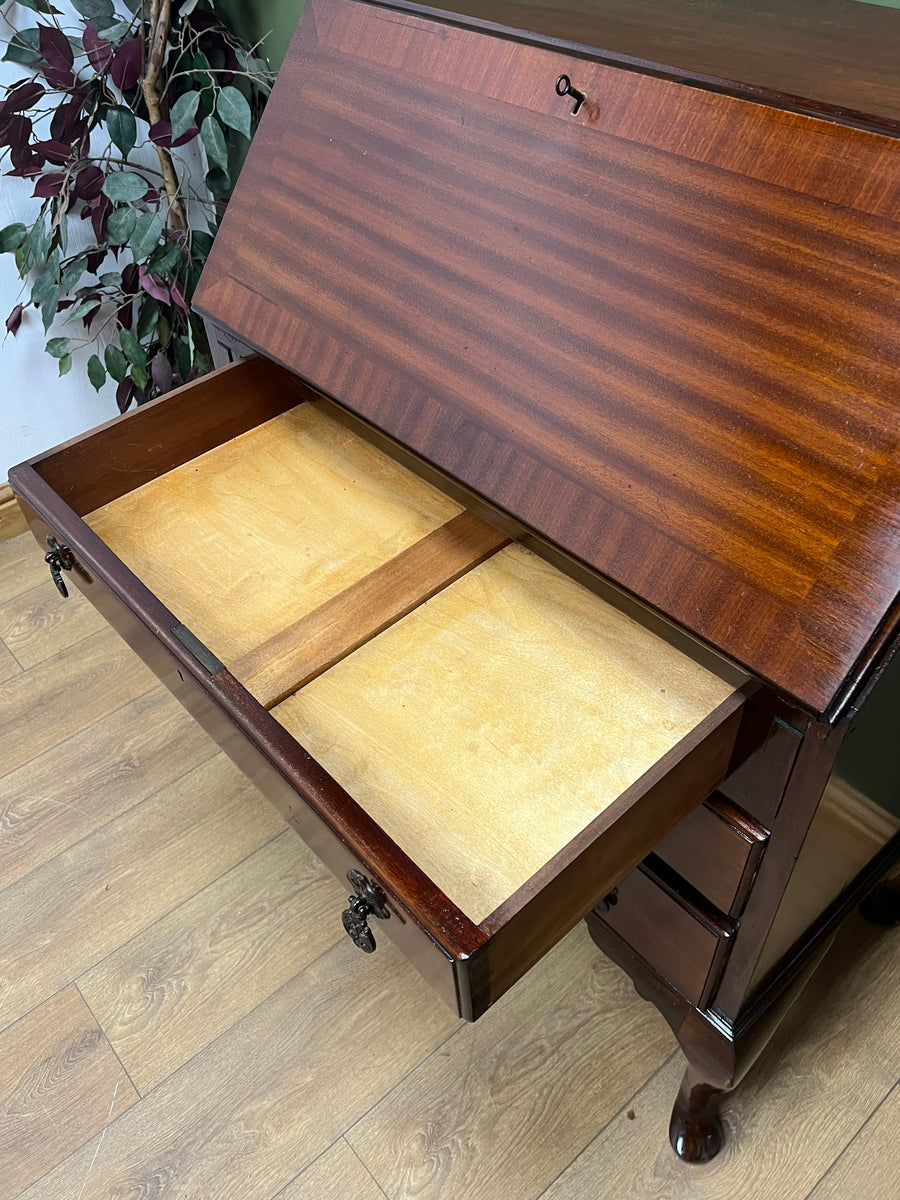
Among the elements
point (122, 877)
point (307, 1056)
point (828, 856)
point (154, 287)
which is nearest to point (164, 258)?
point (154, 287)

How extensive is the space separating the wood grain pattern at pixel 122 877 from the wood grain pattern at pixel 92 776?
2 centimetres

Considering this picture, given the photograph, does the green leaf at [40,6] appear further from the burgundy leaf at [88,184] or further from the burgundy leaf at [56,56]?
the burgundy leaf at [88,184]

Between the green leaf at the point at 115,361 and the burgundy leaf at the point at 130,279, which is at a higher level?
the burgundy leaf at the point at 130,279

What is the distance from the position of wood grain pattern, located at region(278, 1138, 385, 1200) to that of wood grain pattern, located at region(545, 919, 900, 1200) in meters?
0.21

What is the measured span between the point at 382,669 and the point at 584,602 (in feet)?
0.59

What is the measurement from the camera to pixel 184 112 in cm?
137

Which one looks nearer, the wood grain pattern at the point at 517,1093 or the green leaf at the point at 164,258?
the wood grain pattern at the point at 517,1093

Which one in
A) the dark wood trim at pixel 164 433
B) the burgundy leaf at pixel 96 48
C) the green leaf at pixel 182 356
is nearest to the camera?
the dark wood trim at pixel 164 433

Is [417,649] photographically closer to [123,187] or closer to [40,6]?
[123,187]

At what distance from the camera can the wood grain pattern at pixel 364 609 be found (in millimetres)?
772

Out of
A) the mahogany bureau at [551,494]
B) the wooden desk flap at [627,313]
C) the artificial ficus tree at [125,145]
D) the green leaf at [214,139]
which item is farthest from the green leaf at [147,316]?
the wooden desk flap at [627,313]

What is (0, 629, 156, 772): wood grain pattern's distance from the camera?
61.2 inches

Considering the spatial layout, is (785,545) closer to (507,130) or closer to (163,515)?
(507,130)

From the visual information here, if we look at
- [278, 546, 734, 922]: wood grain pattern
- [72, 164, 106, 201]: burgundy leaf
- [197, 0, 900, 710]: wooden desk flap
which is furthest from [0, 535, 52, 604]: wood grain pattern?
[278, 546, 734, 922]: wood grain pattern
